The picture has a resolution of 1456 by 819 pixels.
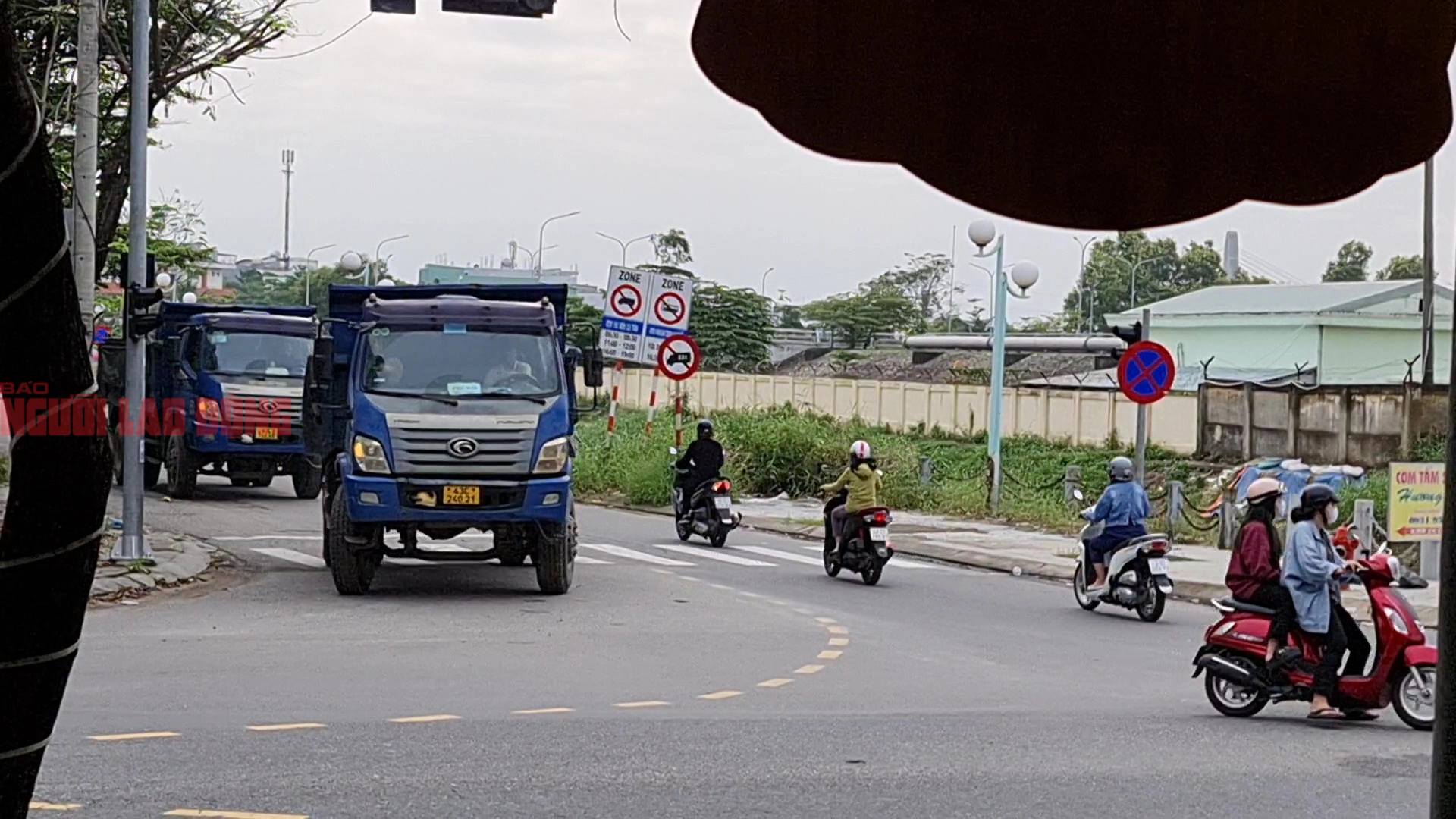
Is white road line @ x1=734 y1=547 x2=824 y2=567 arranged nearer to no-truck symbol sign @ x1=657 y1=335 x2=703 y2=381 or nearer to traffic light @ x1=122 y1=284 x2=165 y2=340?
no-truck symbol sign @ x1=657 y1=335 x2=703 y2=381

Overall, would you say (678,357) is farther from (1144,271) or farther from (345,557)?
(1144,271)

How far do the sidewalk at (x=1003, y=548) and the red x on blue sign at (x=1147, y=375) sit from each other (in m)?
1.91

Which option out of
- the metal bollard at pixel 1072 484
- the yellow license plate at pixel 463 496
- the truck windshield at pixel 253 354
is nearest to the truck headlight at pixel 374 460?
the yellow license plate at pixel 463 496

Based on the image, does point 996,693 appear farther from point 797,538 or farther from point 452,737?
point 797,538

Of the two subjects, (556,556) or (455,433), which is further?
(556,556)

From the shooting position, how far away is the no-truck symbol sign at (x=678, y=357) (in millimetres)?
22672

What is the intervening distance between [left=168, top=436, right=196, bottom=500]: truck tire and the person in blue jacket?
46.3 feet

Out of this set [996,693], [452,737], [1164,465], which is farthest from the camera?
[1164,465]

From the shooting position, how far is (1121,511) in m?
14.7

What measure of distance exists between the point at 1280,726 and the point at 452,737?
4.59 m

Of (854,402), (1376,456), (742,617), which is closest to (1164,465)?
(854,402)

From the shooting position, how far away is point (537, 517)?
1362 centimetres

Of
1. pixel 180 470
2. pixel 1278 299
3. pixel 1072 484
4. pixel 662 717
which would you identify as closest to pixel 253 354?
pixel 180 470

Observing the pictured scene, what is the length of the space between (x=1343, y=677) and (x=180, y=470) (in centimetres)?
1852
